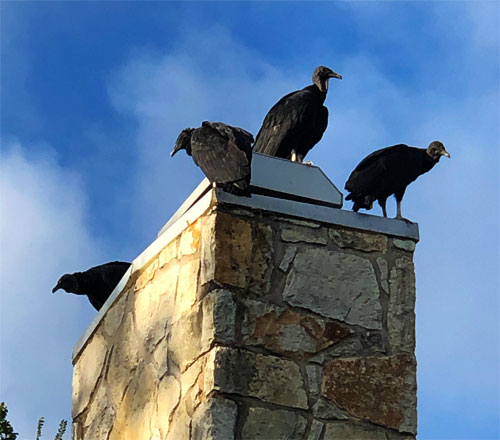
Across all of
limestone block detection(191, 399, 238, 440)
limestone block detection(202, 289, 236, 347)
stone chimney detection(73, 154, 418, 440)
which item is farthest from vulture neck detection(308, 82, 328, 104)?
limestone block detection(191, 399, 238, 440)

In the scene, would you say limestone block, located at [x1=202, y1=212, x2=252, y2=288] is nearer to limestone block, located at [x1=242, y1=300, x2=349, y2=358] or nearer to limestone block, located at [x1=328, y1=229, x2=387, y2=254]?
limestone block, located at [x1=242, y1=300, x2=349, y2=358]

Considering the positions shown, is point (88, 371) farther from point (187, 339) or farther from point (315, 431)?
point (315, 431)

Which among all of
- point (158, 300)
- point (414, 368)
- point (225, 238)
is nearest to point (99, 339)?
point (158, 300)

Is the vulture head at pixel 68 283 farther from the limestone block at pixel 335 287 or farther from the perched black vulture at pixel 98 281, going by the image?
the limestone block at pixel 335 287

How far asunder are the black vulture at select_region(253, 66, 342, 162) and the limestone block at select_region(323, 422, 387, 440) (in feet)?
6.00

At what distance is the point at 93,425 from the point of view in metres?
5.30

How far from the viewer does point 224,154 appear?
4637 millimetres

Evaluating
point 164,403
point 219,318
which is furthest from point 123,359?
point 219,318

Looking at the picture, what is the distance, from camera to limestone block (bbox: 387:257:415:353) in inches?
178

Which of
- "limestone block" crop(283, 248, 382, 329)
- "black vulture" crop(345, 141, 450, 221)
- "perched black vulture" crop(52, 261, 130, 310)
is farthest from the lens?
"perched black vulture" crop(52, 261, 130, 310)

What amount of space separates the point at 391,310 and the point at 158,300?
983 millimetres

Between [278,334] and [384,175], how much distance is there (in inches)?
40.7

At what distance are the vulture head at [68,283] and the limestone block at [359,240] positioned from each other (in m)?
2.27

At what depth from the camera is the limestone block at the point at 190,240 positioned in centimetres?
452
